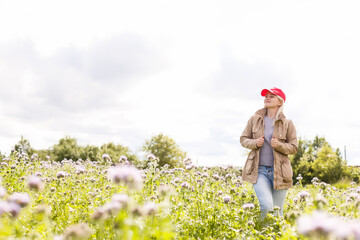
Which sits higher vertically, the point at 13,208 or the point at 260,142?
the point at 260,142

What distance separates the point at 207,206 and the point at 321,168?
66.7 ft

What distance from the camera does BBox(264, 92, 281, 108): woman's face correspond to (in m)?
6.13

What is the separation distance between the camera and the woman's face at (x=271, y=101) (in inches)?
241

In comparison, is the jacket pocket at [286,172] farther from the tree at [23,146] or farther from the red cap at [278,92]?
the tree at [23,146]

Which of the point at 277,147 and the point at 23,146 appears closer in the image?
the point at 277,147

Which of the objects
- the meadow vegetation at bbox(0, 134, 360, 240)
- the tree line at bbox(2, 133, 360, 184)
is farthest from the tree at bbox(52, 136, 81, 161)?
the meadow vegetation at bbox(0, 134, 360, 240)

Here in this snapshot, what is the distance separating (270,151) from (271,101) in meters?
0.91

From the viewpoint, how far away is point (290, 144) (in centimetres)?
591

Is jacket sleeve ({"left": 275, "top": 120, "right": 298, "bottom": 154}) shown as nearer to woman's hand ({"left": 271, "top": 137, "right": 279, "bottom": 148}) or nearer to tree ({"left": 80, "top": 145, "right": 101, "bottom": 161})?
woman's hand ({"left": 271, "top": 137, "right": 279, "bottom": 148})

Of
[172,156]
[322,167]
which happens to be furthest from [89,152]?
[322,167]

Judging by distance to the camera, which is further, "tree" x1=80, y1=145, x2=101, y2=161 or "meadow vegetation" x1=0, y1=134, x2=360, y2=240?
"tree" x1=80, y1=145, x2=101, y2=161

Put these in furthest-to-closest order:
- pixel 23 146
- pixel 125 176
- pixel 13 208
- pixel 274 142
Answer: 1. pixel 23 146
2. pixel 274 142
3. pixel 13 208
4. pixel 125 176

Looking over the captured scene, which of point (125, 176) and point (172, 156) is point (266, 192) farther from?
point (172, 156)

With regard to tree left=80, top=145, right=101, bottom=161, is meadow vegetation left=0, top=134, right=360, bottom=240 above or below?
below
